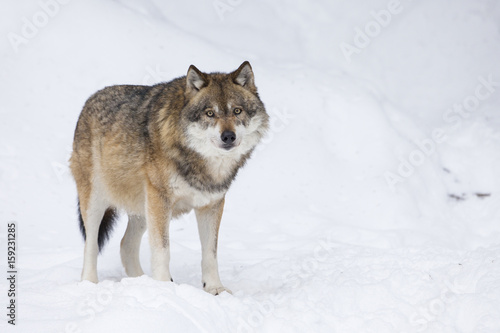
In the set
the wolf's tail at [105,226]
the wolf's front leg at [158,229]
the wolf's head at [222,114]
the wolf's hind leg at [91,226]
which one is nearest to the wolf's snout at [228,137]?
the wolf's head at [222,114]

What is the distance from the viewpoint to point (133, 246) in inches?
235

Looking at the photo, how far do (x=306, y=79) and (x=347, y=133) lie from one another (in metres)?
1.71

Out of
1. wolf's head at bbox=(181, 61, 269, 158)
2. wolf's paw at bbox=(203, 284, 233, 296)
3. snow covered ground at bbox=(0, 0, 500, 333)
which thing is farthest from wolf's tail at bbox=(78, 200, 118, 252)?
wolf's head at bbox=(181, 61, 269, 158)

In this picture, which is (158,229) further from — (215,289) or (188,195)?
(215,289)

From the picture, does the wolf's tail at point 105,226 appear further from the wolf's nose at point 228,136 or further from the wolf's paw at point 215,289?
the wolf's nose at point 228,136

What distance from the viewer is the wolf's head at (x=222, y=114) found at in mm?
4781

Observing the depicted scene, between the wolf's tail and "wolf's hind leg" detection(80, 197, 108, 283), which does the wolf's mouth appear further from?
the wolf's tail

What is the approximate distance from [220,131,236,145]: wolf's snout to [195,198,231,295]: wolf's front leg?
0.89 metres

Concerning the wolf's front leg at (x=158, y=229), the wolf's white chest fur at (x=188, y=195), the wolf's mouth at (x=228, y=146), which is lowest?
the wolf's front leg at (x=158, y=229)

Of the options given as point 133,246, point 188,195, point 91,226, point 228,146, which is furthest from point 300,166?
point 228,146

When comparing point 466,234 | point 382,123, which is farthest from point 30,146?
point 466,234

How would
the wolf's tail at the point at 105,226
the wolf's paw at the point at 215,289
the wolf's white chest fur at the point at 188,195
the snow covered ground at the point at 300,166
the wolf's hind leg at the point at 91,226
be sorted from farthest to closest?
the wolf's tail at the point at 105,226
the wolf's hind leg at the point at 91,226
the wolf's paw at the point at 215,289
the wolf's white chest fur at the point at 188,195
the snow covered ground at the point at 300,166

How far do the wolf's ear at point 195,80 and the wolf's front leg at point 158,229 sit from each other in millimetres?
908

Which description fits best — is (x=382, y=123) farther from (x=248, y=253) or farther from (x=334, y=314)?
(x=334, y=314)
